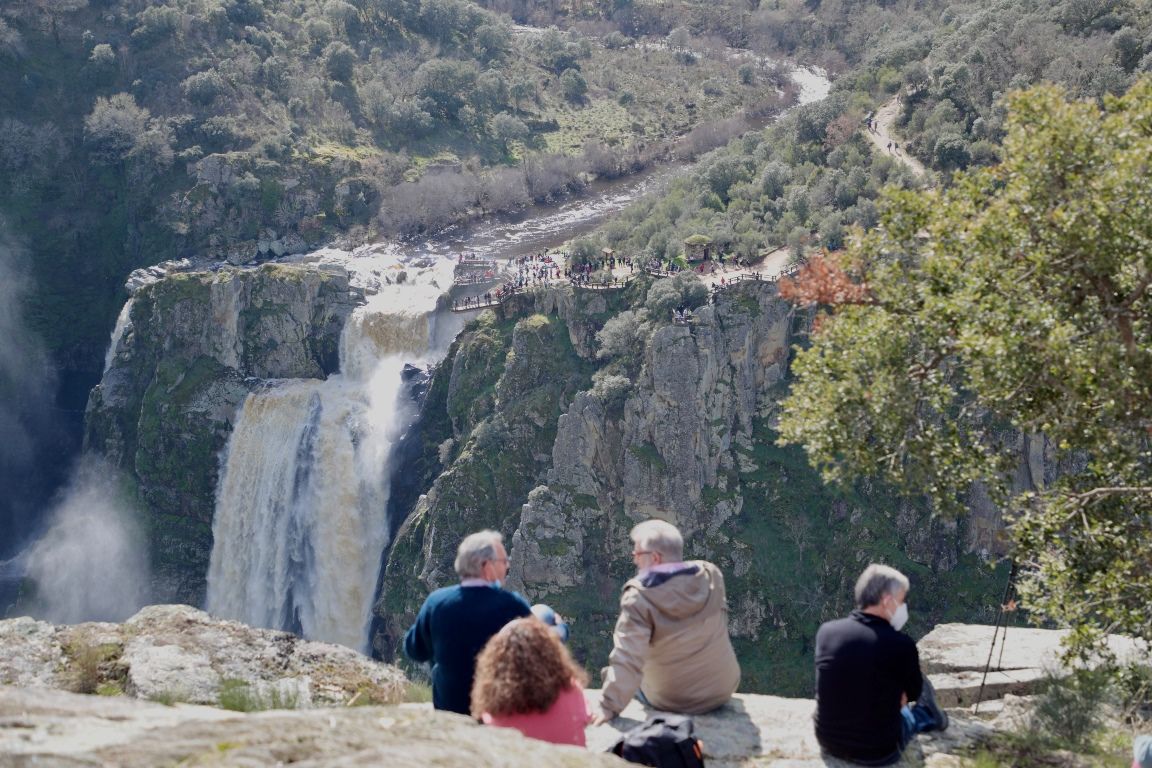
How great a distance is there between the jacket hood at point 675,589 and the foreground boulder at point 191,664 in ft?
9.52

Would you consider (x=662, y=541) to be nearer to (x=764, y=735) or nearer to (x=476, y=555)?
(x=476, y=555)

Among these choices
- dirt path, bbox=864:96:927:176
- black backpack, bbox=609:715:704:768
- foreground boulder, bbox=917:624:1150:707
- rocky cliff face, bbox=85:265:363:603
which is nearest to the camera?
black backpack, bbox=609:715:704:768

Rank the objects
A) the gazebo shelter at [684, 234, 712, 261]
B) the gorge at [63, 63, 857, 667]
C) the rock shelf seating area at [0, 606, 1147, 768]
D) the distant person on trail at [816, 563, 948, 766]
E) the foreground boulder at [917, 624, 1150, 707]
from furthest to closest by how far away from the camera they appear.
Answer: the gorge at [63, 63, 857, 667] < the gazebo shelter at [684, 234, 712, 261] < the foreground boulder at [917, 624, 1150, 707] < the distant person on trail at [816, 563, 948, 766] < the rock shelf seating area at [0, 606, 1147, 768]

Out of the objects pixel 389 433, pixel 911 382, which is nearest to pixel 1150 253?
pixel 911 382

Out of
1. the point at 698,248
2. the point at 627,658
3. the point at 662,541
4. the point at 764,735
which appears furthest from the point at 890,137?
the point at 627,658

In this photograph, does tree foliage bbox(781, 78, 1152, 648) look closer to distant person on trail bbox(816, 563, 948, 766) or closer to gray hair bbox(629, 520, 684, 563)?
distant person on trail bbox(816, 563, 948, 766)

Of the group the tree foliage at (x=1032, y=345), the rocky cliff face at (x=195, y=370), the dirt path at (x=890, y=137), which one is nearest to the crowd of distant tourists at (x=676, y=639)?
the tree foliage at (x=1032, y=345)

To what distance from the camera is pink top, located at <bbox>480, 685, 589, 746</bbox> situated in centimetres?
611

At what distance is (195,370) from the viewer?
54.0m

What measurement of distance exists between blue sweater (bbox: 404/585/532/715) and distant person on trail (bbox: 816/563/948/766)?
2.14m

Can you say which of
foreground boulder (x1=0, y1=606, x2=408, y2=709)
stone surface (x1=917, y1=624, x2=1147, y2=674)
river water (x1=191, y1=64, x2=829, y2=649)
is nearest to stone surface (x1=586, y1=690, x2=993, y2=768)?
foreground boulder (x1=0, y1=606, x2=408, y2=709)

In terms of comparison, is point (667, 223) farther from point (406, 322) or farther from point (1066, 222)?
point (1066, 222)

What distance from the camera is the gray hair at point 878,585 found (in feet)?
24.2

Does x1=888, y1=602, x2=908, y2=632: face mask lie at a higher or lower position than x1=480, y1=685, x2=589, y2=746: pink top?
higher
